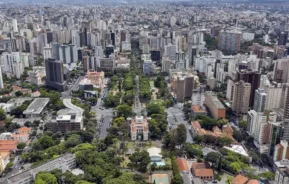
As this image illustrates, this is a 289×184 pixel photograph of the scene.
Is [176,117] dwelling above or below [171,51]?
below

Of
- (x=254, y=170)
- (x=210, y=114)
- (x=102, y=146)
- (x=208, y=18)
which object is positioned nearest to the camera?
(x=254, y=170)

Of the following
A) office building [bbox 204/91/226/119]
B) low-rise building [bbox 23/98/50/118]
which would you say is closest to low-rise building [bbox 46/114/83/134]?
low-rise building [bbox 23/98/50/118]

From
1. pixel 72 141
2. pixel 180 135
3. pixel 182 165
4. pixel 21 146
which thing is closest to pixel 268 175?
pixel 182 165

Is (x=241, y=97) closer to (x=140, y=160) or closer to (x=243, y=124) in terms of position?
(x=243, y=124)

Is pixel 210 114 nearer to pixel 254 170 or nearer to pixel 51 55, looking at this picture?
pixel 254 170

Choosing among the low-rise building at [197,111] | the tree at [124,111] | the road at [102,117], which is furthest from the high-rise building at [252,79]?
the road at [102,117]

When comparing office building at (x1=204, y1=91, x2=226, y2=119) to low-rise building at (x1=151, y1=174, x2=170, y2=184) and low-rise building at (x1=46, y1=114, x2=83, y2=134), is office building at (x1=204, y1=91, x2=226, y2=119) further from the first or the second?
low-rise building at (x1=46, y1=114, x2=83, y2=134)

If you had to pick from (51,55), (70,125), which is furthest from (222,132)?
(51,55)
